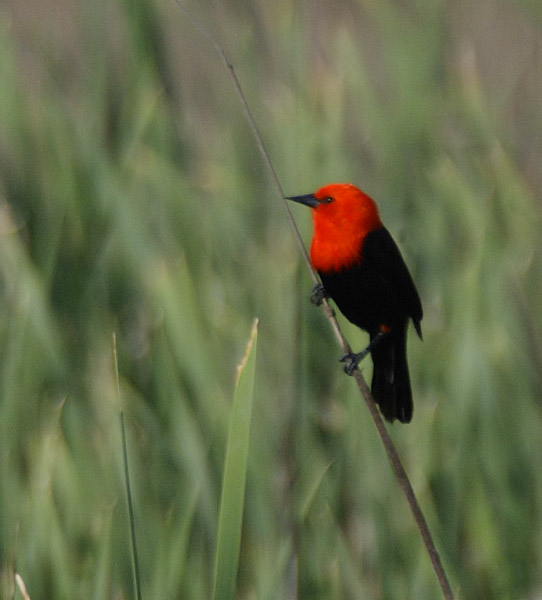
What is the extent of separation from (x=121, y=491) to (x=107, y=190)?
1.76 feet

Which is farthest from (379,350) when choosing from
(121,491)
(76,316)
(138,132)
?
(138,132)

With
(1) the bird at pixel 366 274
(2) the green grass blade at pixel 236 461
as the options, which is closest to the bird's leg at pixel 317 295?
(1) the bird at pixel 366 274

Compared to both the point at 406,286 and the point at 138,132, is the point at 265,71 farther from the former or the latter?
the point at 406,286

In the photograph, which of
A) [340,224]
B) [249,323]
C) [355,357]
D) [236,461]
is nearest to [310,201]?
[340,224]

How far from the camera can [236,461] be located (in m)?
0.62

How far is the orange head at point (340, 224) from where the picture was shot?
0.82 meters

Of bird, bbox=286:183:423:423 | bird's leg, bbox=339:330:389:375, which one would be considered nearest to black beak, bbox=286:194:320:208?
bird, bbox=286:183:423:423

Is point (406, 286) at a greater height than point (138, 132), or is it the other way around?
point (138, 132)

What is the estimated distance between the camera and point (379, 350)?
2.85 feet

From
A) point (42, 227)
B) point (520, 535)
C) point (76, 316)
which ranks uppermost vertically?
point (42, 227)

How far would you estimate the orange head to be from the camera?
822 millimetres

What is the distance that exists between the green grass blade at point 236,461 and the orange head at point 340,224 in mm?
235

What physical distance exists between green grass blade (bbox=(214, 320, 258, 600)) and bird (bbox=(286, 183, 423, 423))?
0.20 meters

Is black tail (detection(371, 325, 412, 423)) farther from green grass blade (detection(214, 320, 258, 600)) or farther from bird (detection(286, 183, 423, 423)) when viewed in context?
green grass blade (detection(214, 320, 258, 600))
